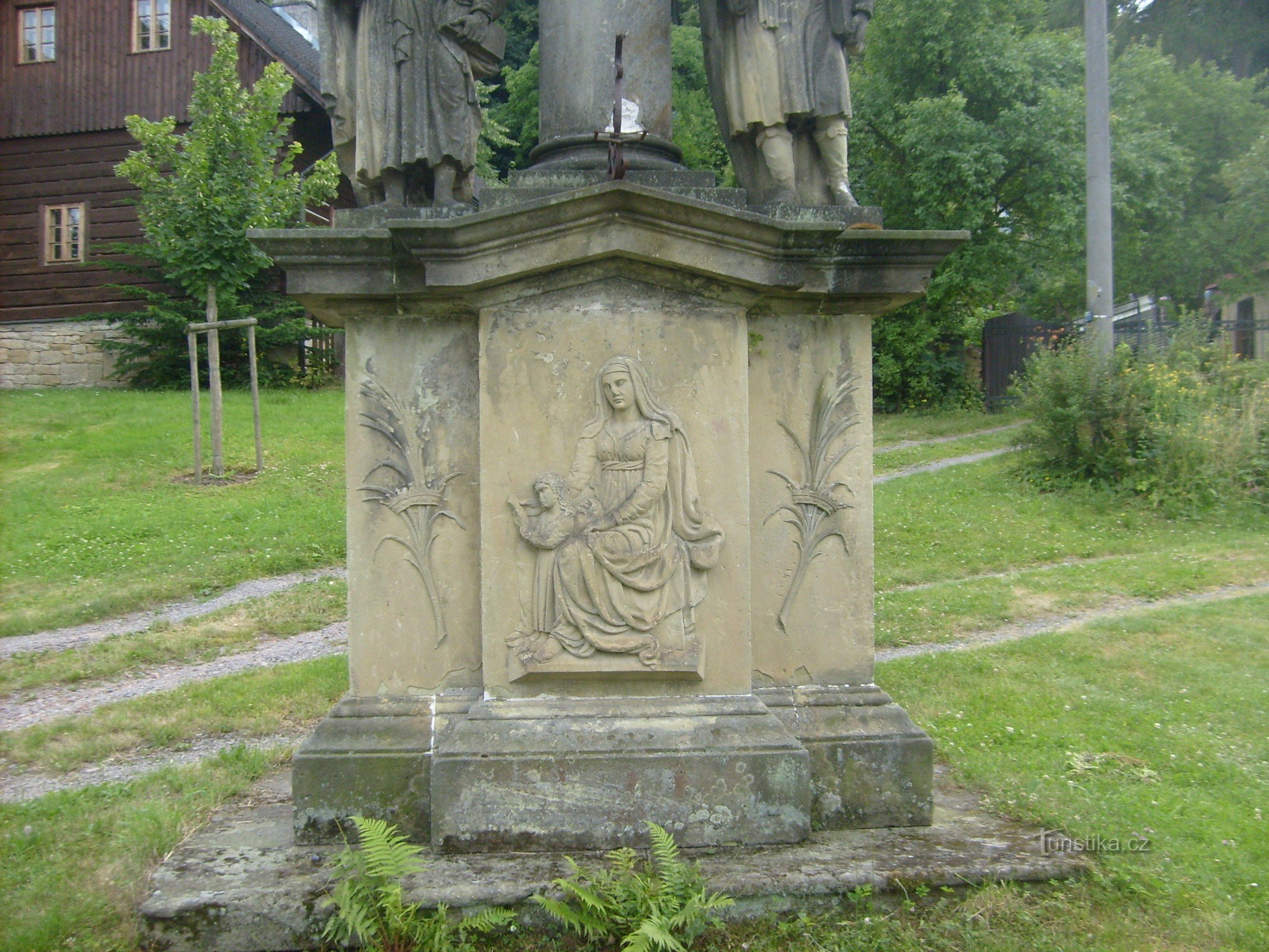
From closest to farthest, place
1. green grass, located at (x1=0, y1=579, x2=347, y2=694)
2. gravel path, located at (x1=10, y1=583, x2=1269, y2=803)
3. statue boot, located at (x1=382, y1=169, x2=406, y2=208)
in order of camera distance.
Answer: statue boot, located at (x1=382, y1=169, x2=406, y2=208)
gravel path, located at (x1=10, y1=583, x2=1269, y2=803)
green grass, located at (x1=0, y1=579, x2=347, y2=694)

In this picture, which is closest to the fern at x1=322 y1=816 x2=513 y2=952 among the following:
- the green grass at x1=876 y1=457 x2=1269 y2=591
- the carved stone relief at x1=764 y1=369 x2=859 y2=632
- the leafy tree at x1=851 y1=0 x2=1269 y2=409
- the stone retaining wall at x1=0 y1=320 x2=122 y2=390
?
the carved stone relief at x1=764 y1=369 x2=859 y2=632

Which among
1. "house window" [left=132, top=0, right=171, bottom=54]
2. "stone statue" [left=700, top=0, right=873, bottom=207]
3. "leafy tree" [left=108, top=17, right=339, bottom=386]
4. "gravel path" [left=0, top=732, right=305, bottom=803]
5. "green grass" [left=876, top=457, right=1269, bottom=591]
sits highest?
"house window" [left=132, top=0, right=171, bottom=54]

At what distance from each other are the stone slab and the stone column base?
5.8 inches

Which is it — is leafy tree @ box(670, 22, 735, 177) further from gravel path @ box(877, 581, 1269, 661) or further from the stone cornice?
the stone cornice

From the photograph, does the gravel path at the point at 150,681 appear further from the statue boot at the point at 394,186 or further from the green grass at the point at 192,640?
the statue boot at the point at 394,186

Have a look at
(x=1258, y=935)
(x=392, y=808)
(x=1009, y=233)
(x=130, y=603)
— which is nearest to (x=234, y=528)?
(x=130, y=603)

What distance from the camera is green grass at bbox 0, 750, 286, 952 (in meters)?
3.51

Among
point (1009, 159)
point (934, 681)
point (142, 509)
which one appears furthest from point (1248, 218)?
point (142, 509)

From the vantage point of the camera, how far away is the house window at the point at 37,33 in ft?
72.7

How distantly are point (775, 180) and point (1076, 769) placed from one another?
314 centimetres

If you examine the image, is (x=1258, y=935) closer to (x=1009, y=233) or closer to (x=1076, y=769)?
(x=1076, y=769)

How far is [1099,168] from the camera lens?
489 inches

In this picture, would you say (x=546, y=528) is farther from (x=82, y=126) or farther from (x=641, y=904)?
A: (x=82, y=126)

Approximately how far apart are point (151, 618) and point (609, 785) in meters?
6.42
